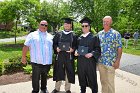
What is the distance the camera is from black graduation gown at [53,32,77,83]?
6.82 metres

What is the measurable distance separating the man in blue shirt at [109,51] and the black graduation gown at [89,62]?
0.51 ft

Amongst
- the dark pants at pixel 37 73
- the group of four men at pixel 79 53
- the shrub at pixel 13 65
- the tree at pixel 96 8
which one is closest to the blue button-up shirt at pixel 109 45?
the group of four men at pixel 79 53

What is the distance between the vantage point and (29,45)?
6820mm

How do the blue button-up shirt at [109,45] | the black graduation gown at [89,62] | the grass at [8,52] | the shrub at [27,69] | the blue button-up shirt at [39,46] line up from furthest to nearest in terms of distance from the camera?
the grass at [8,52] → the shrub at [27,69] → the blue button-up shirt at [39,46] → the black graduation gown at [89,62] → the blue button-up shirt at [109,45]

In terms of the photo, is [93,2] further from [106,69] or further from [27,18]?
[106,69]

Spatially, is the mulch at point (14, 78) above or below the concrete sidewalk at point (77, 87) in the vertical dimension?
above

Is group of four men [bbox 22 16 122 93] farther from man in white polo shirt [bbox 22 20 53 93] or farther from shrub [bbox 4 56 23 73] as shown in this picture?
shrub [bbox 4 56 23 73]

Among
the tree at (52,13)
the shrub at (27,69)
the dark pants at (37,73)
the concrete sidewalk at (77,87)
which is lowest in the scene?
the concrete sidewalk at (77,87)

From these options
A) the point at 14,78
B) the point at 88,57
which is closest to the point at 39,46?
the point at 88,57

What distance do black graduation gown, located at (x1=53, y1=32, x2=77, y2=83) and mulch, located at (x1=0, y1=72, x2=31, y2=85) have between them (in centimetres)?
211

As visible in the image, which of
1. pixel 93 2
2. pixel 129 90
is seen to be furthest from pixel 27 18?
pixel 129 90

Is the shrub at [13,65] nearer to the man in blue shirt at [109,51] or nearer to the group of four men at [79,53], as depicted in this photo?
the group of four men at [79,53]

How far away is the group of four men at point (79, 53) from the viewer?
244 inches

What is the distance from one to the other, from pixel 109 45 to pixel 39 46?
69.8 inches
